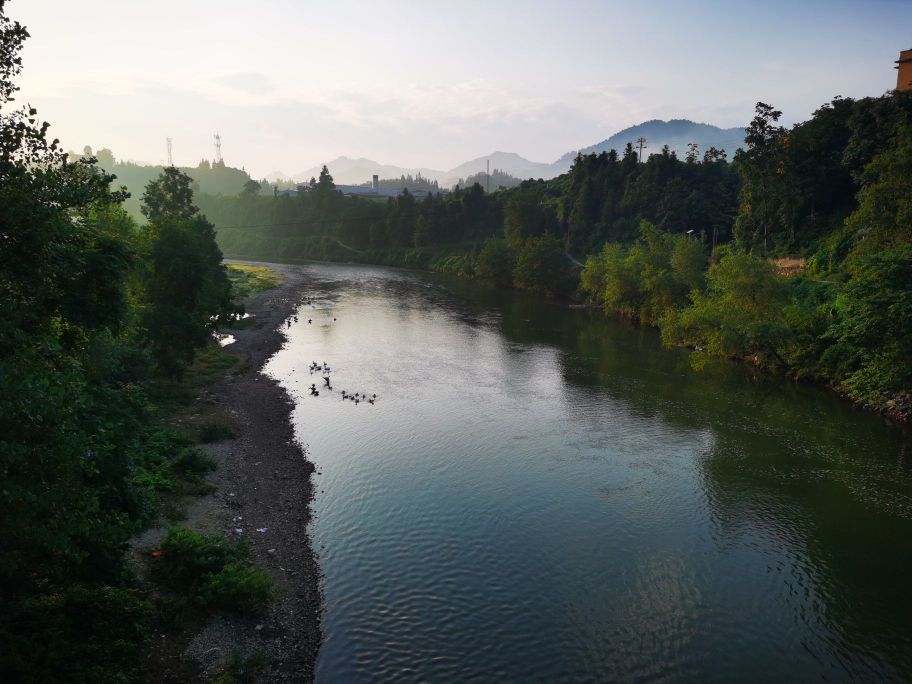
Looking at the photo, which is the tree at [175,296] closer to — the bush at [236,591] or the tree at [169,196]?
the tree at [169,196]

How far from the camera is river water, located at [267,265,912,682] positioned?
70.1ft

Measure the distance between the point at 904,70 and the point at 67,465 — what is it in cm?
11376

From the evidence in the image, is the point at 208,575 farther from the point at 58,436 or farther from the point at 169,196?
the point at 169,196

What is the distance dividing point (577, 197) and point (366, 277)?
50.5 meters

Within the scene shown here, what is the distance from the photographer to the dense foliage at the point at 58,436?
41.8ft

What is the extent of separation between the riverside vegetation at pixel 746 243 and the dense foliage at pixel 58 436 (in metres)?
47.6

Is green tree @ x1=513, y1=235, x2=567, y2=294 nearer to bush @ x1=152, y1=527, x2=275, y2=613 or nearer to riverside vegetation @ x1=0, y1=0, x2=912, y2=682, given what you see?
riverside vegetation @ x1=0, y1=0, x2=912, y2=682

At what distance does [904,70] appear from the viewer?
87.9 metres

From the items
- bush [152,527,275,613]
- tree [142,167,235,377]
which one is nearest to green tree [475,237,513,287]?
tree [142,167,235,377]

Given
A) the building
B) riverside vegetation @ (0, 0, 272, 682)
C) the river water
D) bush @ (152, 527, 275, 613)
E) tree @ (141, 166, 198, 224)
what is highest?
the building

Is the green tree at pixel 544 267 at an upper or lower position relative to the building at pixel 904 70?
lower

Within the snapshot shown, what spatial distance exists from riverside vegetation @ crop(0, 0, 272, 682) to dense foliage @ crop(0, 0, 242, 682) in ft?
0.12

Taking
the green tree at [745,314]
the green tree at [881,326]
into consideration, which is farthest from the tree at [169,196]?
the green tree at [881,326]

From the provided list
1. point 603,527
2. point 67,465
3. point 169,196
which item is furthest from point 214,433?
point 169,196
